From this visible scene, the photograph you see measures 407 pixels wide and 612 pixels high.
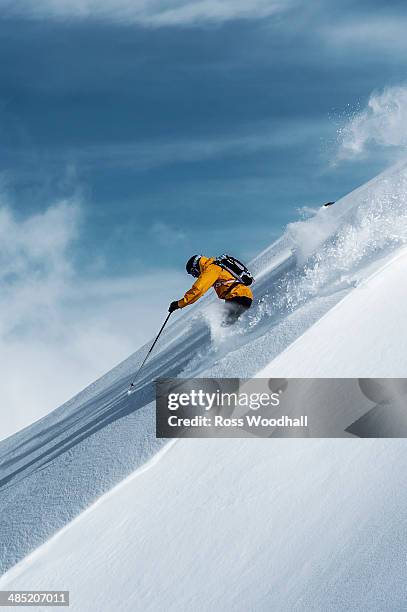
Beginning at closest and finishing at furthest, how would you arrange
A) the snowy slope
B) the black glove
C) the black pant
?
1. the snowy slope
2. the black glove
3. the black pant

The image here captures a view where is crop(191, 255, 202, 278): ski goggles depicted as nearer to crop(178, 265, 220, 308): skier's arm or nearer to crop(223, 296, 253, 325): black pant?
crop(178, 265, 220, 308): skier's arm

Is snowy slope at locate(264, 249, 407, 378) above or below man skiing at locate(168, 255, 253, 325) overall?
below

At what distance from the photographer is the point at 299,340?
8859 millimetres

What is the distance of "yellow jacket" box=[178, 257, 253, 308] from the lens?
9.94 m

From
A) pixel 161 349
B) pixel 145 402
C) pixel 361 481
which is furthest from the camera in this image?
pixel 161 349

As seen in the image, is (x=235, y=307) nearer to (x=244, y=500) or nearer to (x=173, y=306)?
(x=173, y=306)

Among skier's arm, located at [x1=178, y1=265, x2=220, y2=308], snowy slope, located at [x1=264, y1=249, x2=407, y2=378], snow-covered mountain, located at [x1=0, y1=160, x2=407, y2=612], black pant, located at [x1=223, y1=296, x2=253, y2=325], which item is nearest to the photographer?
snow-covered mountain, located at [x1=0, y1=160, x2=407, y2=612]

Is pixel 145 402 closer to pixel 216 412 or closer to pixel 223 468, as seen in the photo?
pixel 216 412

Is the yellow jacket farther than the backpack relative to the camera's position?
No

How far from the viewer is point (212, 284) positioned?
10.5 metres

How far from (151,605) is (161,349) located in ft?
26.1

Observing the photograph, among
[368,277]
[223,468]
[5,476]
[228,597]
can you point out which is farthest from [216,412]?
[5,476]

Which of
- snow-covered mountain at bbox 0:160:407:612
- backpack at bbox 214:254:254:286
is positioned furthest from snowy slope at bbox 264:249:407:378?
backpack at bbox 214:254:254:286

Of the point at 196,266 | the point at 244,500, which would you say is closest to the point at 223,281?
the point at 196,266
